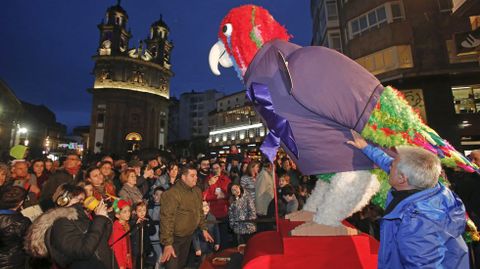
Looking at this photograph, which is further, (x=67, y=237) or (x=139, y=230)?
(x=139, y=230)

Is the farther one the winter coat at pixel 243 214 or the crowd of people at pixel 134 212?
the winter coat at pixel 243 214

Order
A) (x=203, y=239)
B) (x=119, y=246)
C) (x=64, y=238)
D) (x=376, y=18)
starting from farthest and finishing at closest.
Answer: (x=376, y=18) → (x=203, y=239) → (x=119, y=246) → (x=64, y=238)

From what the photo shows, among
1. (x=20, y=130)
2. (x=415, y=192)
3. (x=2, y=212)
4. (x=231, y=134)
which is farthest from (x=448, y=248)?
(x=20, y=130)

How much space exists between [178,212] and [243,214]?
5.46ft

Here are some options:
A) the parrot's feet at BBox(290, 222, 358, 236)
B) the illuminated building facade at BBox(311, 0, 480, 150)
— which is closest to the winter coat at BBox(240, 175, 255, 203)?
the parrot's feet at BBox(290, 222, 358, 236)

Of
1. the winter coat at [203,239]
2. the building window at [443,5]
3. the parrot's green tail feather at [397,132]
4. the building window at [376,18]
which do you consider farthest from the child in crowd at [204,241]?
the building window at [443,5]

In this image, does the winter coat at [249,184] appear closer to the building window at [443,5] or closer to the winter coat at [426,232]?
the winter coat at [426,232]

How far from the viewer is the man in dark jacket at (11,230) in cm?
262

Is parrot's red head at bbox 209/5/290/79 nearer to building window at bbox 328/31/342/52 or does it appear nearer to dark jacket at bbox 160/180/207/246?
dark jacket at bbox 160/180/207/246

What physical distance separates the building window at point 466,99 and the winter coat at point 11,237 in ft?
50.2

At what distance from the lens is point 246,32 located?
268 cm

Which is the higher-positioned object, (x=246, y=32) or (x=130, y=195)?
(x=246, y=32)

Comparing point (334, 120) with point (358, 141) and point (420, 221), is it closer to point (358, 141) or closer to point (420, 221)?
point (358, 141)

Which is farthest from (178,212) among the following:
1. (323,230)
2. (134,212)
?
(323,230)
